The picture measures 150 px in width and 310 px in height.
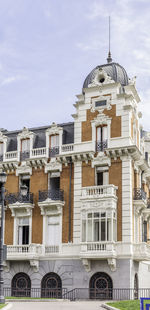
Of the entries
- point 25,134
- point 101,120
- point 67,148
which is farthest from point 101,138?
point 25,134

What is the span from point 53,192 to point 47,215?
6.41ft

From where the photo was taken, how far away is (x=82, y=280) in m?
36.1

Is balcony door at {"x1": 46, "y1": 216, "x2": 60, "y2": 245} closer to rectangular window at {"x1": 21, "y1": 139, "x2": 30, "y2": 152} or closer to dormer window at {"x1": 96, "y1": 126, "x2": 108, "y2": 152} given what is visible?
dormer window at {"x1": 96, "y1": 126, "x2": 108, "y2": 152}

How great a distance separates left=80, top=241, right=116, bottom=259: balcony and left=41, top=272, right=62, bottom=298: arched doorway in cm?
346

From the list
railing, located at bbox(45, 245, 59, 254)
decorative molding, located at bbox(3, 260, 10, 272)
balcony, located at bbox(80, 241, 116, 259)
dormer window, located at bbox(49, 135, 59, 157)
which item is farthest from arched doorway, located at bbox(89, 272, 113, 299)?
dormer window, located at bbox(49, 135, 59, 157)

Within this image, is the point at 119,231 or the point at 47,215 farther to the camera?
the point at 47,215

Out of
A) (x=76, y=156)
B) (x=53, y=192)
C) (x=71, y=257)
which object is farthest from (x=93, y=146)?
(x=71, y=257)

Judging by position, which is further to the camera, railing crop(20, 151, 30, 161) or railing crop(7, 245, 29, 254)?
railing crop(20, 151, 30, 161)

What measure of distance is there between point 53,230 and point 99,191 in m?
5.07

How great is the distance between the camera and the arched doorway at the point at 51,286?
36688mm

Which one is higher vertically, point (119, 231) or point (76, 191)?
point (76, 191)

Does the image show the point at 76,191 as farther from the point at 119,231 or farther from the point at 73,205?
the point at 119,231

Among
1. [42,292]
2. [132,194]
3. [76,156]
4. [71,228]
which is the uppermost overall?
[76,156]

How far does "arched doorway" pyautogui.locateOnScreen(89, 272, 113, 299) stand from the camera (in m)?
35.2
